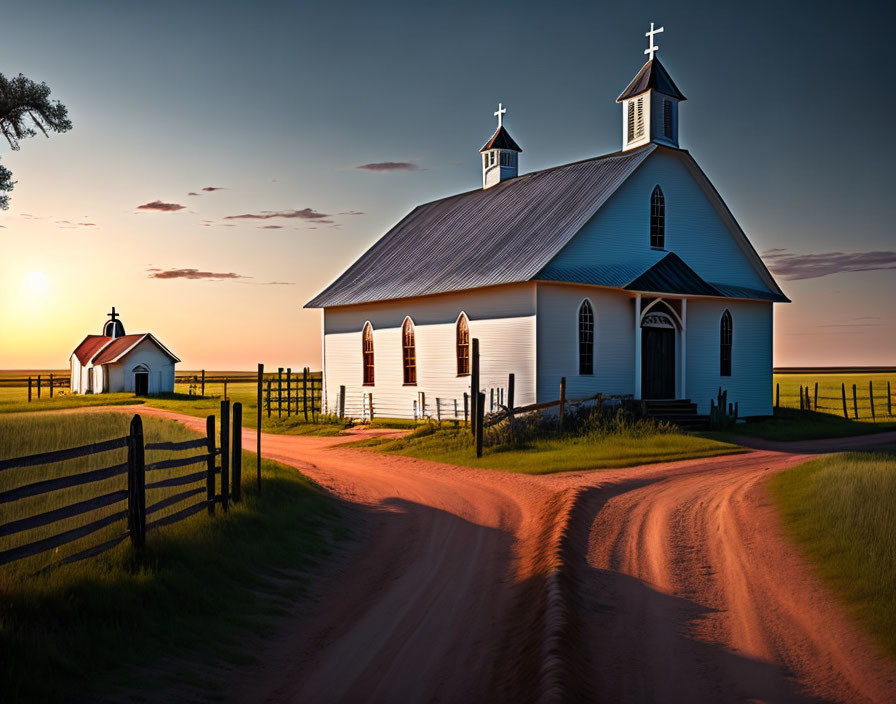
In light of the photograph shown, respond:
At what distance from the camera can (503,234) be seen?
3284 centimetres

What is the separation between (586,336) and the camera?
29.1m

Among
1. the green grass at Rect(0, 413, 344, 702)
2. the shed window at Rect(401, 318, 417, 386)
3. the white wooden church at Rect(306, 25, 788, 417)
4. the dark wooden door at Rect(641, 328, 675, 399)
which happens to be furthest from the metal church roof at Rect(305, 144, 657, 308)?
the green grass at Rect(0, 413, 344, 702)

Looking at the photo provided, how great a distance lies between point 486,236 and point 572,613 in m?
25.9

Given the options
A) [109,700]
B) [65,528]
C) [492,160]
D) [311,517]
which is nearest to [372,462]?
[311,517]

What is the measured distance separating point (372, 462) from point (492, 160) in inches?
879

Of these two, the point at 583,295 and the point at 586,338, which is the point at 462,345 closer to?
the point at 586,338

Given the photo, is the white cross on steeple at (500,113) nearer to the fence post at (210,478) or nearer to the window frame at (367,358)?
the window frame at (367,358)

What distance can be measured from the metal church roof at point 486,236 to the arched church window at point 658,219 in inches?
65.6

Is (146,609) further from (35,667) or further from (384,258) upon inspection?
(384,258)

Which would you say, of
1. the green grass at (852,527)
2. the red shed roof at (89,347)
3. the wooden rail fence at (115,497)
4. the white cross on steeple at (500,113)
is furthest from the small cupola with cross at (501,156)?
the red shed roof at (89,347)

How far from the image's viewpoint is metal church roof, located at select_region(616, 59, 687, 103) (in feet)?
109

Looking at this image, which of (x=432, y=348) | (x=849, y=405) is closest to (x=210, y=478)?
(x=432, y=348)

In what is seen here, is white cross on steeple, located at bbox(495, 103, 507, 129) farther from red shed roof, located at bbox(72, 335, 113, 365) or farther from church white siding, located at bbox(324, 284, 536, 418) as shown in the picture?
red shed roof, located at bbox(72, 335, 113, 365)

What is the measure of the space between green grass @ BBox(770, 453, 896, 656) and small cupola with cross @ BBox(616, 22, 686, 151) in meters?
18.2
